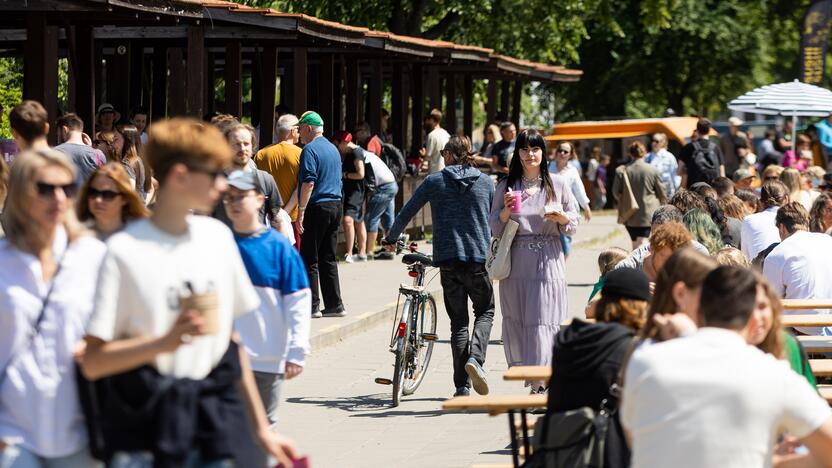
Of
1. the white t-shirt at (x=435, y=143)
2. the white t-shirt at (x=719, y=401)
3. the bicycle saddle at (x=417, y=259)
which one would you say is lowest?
the white t-shirt at (x=435, y=143)

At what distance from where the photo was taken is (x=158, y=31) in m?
19.0

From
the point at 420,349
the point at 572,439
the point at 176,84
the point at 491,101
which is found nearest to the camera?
the point at 572,439

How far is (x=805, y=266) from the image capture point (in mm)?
9594

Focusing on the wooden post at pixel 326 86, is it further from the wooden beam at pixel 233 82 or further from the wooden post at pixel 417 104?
the wooden post at pixel 417 104

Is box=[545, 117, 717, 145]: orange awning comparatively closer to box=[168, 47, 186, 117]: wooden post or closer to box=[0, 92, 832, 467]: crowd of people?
box=[168, 47, 186, 117]: wooden post

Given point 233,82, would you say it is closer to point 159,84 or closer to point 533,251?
point 159,84

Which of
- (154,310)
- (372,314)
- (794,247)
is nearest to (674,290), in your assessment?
(154,310)

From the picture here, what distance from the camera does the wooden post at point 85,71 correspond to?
16.8 meters

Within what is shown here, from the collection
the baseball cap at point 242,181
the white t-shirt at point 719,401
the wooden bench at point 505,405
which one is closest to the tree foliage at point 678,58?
the baseball cap at point 242,181

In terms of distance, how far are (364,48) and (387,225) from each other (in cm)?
245

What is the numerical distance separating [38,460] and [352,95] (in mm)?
21854

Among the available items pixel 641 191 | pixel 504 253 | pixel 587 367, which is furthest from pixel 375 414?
pixel 641 191

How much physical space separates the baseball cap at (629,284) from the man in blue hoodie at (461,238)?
4.35m

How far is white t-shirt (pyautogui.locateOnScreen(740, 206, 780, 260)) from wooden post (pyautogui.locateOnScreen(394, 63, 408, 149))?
Result: 15.4 metres
